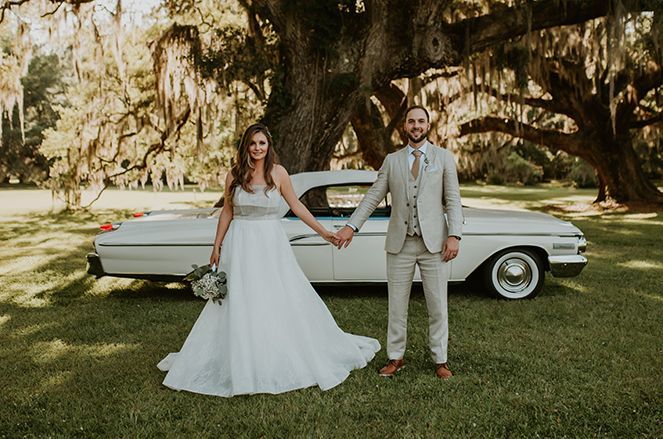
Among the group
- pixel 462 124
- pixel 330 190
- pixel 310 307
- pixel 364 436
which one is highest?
pixel 462 124

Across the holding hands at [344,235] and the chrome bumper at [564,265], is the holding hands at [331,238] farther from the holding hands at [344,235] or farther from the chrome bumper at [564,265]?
the chrome bumper at [564,265]

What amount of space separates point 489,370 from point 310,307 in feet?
4.29

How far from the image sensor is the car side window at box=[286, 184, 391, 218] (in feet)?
21.0

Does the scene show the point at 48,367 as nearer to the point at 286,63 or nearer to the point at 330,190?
the point at 330,190

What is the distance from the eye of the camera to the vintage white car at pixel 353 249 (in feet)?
19.7

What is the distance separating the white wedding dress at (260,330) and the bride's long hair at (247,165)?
5 cm

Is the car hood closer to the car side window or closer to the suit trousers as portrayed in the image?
Answer: the car side window

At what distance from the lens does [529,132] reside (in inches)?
732

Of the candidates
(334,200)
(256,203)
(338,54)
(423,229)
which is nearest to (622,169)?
(338,54)

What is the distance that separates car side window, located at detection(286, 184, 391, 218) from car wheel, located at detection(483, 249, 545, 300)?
131 cm

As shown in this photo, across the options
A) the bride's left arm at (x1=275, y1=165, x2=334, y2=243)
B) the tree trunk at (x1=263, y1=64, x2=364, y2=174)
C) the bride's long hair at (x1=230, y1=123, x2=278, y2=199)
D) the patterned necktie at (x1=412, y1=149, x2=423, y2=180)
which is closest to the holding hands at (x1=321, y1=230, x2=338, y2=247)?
the bride's left arm at (x1=275, y1=165, x2=334, y2=243)

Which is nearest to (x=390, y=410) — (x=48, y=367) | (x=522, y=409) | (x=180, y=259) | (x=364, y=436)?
(x=364, y=436)

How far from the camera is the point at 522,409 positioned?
343 cm

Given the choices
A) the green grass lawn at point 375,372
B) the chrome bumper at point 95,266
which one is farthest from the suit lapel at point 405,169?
the chrome bumper at point 95,266
